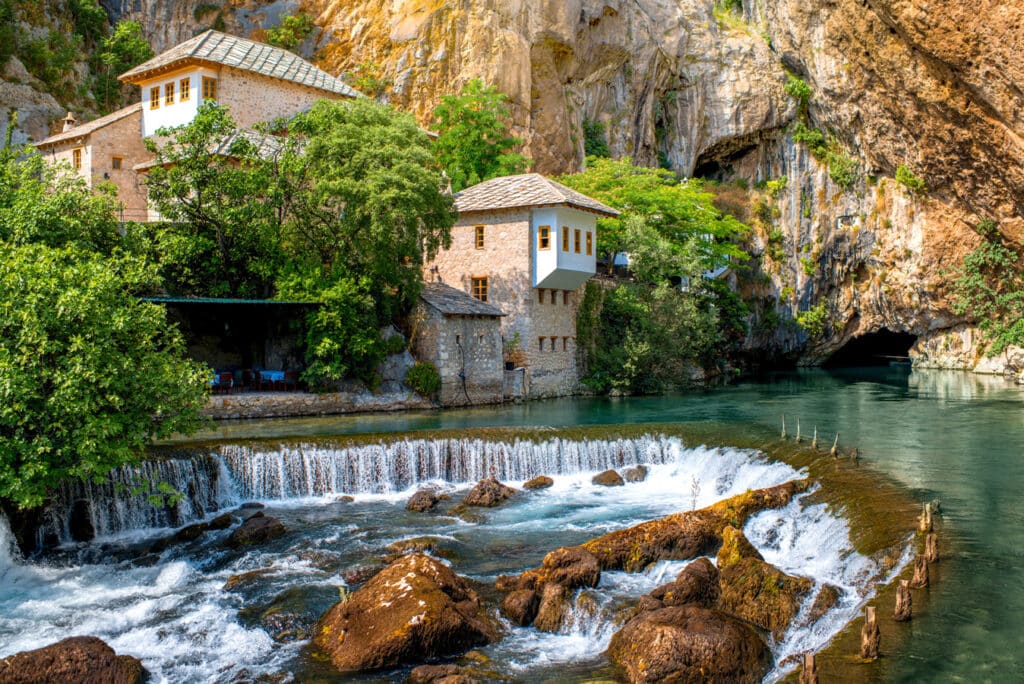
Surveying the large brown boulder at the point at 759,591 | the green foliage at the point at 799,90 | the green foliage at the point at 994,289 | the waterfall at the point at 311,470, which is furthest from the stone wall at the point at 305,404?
the green foliage at the point at 799,90

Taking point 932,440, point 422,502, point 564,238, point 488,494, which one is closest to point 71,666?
point 422,502

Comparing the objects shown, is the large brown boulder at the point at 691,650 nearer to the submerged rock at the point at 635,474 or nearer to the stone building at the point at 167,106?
the submerged rock at the point at 635,474

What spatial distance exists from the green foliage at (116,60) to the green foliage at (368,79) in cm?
1113

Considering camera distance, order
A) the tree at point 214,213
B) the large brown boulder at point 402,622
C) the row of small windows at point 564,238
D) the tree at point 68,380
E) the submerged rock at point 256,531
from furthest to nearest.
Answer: the row of small windows at point 564,238 < the tree at point 214,213 < the submerged rock at point 256,531 < the tree at point 68,380 < the large brown boulder at point 402,622

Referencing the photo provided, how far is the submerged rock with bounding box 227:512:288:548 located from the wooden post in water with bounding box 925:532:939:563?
10.8 meters

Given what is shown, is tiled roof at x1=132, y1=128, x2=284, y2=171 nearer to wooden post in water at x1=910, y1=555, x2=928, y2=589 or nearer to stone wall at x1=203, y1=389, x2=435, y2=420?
stone wall at x1=203, y1=389, x2=435, y2=420

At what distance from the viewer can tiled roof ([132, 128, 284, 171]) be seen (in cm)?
3156

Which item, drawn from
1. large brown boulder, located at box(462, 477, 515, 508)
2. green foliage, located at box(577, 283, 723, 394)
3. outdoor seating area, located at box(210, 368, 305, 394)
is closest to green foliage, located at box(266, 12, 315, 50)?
green foliage, located at box(577, 283, 723, 394)

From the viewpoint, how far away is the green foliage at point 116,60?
47.6 metres

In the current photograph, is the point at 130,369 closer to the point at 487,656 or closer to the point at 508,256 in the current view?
the point at 487,656

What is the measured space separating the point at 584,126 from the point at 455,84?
9.27 meters

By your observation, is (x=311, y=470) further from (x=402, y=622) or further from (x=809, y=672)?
(x=809, y=672)

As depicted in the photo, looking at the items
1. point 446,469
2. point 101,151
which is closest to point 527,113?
point 101,151

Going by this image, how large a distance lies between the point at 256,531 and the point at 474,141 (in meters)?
30.0
